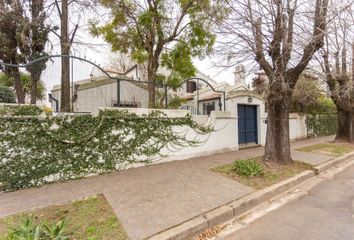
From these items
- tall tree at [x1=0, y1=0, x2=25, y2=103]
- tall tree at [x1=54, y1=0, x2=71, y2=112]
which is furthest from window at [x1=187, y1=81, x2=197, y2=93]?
tall tree at [x1=0, y1=0, x2=25, y2=103]

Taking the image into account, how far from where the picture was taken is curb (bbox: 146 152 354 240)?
3283 millimetres

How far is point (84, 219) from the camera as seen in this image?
3.62 metres

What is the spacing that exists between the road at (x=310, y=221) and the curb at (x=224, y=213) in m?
0.39

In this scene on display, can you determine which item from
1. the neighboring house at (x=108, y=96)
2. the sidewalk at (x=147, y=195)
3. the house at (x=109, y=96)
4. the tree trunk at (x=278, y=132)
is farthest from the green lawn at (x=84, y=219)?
the tree trunk at (x=278, y=132)

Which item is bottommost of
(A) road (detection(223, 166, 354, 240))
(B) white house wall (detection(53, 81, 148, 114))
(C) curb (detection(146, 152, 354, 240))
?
(A) road (detection(223, 166, 354, 240))

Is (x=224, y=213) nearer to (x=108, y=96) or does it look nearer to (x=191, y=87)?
(x=108, y=96)

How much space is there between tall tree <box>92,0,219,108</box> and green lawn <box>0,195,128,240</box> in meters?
6.86

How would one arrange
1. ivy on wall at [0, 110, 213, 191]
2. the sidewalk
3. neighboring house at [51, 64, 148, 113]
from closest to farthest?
the sidewalk < ivy on wall at [0, 110, 213, 191] < neighboring house at [51, 64, 148, 113]

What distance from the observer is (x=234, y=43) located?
7.34 m

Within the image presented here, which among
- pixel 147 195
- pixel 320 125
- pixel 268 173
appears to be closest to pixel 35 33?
pixel 147 195

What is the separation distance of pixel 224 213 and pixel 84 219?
2322mm

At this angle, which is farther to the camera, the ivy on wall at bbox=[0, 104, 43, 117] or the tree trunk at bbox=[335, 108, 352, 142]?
the tree trunk at bbox=[335, 108, 352, 142]

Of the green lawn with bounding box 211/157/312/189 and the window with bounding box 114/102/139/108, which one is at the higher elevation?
the window with bounding box 114/102/139/108

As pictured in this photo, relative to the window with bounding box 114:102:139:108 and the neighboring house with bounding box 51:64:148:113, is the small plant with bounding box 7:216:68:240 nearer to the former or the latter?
the neighboring house with bounding box 51:64:148:113
